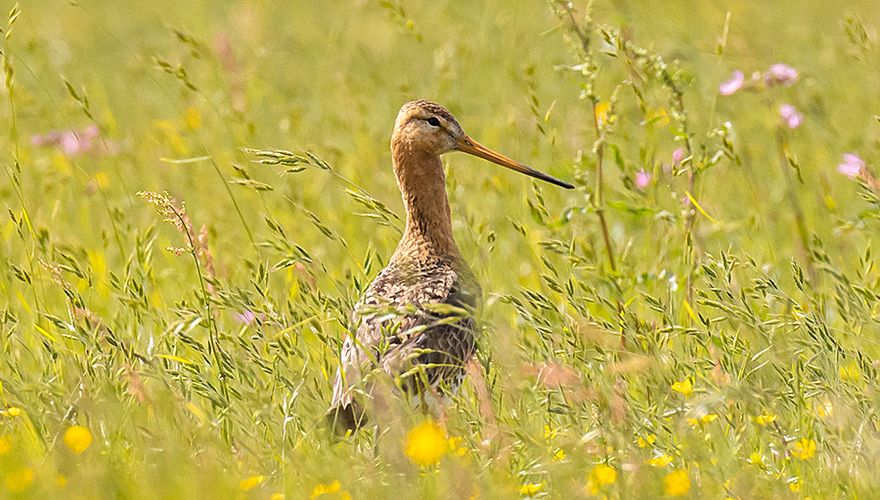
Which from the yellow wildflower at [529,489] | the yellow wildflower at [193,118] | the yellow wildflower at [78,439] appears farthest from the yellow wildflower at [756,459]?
the yellow wildflower at [193,118]

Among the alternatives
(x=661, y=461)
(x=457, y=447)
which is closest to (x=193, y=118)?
(x=457, y=447)

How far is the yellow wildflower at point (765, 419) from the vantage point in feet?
11.0

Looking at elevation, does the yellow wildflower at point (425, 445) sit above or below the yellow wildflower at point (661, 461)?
above

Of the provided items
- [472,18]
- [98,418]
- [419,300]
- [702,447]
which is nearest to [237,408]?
[98,418]

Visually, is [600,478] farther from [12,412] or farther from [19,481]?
[12,412]

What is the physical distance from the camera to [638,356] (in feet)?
11.1

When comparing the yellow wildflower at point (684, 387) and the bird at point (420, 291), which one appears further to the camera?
the bird at point (420, 291)

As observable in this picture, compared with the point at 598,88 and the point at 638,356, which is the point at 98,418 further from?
the point at 598,88

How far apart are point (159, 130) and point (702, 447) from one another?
16.6 feet

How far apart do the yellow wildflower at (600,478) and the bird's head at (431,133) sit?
7.27ft

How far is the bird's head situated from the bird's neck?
33 mm

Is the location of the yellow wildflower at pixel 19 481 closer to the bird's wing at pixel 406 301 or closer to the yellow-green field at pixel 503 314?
the yellow-green field at pixel 503 314

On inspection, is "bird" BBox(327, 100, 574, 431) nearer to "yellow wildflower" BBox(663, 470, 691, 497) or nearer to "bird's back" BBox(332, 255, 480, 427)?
"bird's back" BBox(332, 255, 480, 427)

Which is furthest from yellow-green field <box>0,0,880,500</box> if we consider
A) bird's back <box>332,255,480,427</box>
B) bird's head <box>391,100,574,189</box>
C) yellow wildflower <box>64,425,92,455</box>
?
bird's head <box>391,100,574,189</box>
